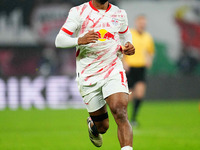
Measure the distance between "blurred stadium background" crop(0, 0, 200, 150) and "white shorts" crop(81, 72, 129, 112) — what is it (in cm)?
115

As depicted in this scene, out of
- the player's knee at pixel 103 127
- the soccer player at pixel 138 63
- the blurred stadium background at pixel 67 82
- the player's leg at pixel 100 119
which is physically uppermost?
the player's leg at pixel 100 119

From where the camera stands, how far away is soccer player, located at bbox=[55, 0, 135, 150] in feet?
21.3

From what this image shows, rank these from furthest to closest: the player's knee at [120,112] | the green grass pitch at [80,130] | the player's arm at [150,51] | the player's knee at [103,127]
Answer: the player's arm at [150,51]
the green grass pitch at [80,130]
the player's knee at [103,127]
the player's knee at [120,112]

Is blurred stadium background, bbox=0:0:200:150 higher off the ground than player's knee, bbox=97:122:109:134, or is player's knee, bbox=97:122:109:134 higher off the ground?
player's knee, bbox=97:122:109:134

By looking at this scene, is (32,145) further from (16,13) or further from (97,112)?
(16,13)

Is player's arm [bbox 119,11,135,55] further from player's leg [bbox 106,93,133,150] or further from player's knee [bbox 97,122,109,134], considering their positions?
player's knee [bbox 97,122,109,134]

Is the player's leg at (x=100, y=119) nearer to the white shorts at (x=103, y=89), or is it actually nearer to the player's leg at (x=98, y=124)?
the player's leg at (x=98, y=124)

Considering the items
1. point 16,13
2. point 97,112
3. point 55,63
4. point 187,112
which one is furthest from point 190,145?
point 16,13

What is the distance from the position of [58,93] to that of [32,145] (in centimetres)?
961

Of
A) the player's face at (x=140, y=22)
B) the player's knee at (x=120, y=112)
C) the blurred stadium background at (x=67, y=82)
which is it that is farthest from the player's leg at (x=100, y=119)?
the player's face at (x=140, y=22)

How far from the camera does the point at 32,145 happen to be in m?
9.02

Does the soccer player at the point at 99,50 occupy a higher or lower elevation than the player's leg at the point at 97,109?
higher

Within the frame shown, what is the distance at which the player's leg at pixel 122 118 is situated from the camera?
6152 millimetres

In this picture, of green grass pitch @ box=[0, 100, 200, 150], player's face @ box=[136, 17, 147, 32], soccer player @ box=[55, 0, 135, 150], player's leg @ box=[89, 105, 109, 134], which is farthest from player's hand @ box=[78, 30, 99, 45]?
player's face @ box=[136, 17, 147, 32]
